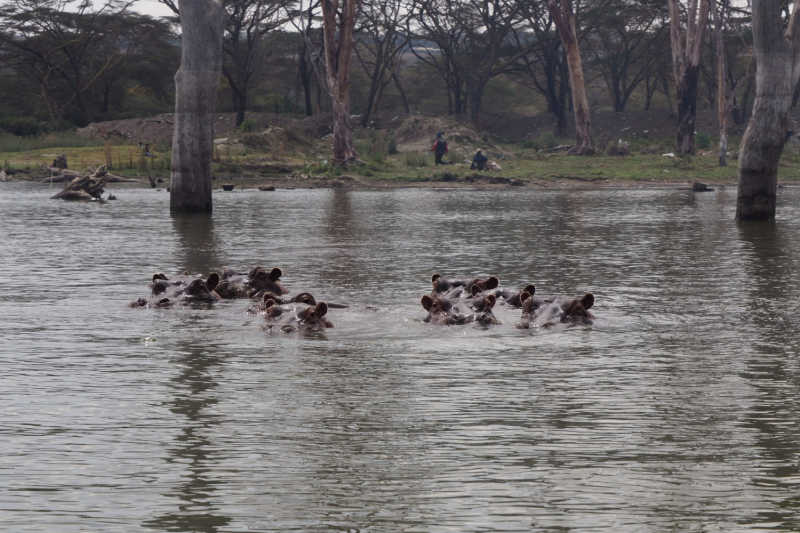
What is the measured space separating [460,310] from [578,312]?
1.04 metres

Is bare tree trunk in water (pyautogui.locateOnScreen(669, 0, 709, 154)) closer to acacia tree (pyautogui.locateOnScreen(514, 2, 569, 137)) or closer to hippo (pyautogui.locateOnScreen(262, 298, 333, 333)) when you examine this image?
acacia tree (pyautogui.locateOnScreen(514, 2, 569, 137))

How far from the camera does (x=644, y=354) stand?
826 centimetres

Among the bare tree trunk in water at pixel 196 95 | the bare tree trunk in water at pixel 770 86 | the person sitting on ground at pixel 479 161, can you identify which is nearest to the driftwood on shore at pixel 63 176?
the person sitting on ground at pixel 479 161

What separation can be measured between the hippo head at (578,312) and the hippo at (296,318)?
6.81ft

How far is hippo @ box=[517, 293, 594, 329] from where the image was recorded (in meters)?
9.53

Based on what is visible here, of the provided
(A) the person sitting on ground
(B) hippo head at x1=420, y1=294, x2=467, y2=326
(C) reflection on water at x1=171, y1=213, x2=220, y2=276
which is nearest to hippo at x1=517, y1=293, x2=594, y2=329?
(B) hippo head at x1=420, y1=294, x2=467, y2=326

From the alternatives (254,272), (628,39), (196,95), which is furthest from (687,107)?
(254,272)

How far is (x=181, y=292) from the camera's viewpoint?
1102 cm

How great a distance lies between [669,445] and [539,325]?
392 centimetres

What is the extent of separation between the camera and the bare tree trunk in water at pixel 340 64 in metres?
42.6

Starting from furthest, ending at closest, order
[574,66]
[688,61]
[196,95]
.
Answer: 1. [688,61]
2. [574,66]
3. [196,95]

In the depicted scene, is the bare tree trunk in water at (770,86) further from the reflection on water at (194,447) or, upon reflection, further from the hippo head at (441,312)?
the reflection on water at (194,447)

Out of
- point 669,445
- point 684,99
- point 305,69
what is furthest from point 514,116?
point 669,445

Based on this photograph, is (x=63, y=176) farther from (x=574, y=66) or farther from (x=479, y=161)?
(x=574, y=66)
